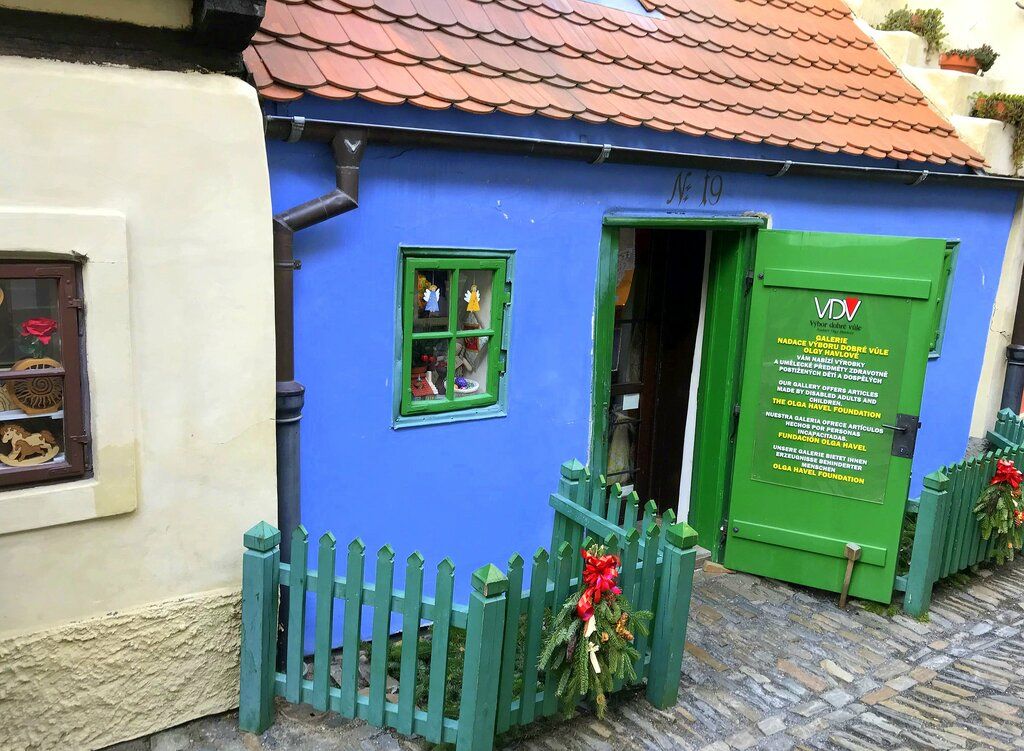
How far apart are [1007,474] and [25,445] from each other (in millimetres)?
5845

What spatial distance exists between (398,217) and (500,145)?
0.68 metres

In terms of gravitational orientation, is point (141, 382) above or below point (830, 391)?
above

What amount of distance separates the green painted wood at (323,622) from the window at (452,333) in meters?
1.03

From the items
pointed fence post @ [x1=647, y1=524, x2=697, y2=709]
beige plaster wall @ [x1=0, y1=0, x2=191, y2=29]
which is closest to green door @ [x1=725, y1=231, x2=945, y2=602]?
pointed fence post @ [x1=647, y1=524, x2=697, y2=709]

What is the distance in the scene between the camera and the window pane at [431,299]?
461cm

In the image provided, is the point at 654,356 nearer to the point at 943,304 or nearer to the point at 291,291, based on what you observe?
the point at 943,304

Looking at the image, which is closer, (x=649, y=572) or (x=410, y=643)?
(x=410, y=643)

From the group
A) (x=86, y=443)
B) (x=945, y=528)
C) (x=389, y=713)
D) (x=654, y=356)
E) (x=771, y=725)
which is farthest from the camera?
(x=654, y=356)

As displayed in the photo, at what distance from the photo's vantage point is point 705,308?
6.09m

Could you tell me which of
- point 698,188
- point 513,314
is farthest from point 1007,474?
point 513,314

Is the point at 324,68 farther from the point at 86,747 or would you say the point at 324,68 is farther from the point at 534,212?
the point at 86,747

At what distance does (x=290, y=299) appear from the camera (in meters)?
3.97

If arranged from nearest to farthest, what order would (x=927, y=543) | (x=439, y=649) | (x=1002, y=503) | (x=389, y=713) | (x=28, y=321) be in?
(x=28, y=321) < (x=439, y=649) < (x=389, y=713) < (x=927, y=543) < (x=1002, y=503)

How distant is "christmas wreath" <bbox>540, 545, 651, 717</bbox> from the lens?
12.0 ft
